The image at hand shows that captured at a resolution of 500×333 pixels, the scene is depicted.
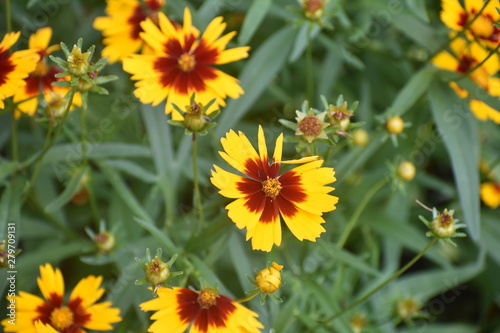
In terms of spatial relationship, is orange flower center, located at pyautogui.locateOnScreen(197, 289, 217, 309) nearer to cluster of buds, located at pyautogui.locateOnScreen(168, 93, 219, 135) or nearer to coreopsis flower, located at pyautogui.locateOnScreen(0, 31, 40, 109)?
cluster of buds, located at pyautogui.locateOnScreen(168, 93, 219, 135)

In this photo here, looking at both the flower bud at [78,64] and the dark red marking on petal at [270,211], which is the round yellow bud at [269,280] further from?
the flower bud at [78,64]

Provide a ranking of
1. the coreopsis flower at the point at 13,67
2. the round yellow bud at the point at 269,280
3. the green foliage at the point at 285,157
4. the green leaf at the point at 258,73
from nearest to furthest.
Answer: the round yellow bud at the point at 269,280, the coreopsis flower at the point at 13,67, the green foliage at the point at 285,157, the green leaf at the point at 258,73

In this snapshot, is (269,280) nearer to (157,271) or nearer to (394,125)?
(157,271)

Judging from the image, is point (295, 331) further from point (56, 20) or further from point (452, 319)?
point (56, 20)

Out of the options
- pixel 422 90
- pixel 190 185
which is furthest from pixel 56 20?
pixel 422 90

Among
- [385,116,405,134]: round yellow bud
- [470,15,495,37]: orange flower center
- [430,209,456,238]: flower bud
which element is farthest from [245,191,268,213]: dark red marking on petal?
[470,15,495,37]: orange flower center

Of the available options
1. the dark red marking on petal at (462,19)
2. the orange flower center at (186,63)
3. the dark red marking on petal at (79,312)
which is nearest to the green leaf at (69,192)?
the dark red marking on petal at (79,312)

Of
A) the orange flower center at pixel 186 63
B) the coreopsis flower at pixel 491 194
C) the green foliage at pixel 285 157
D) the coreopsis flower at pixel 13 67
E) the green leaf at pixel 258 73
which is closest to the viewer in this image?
the coreopsis flower at pixel 13 67
